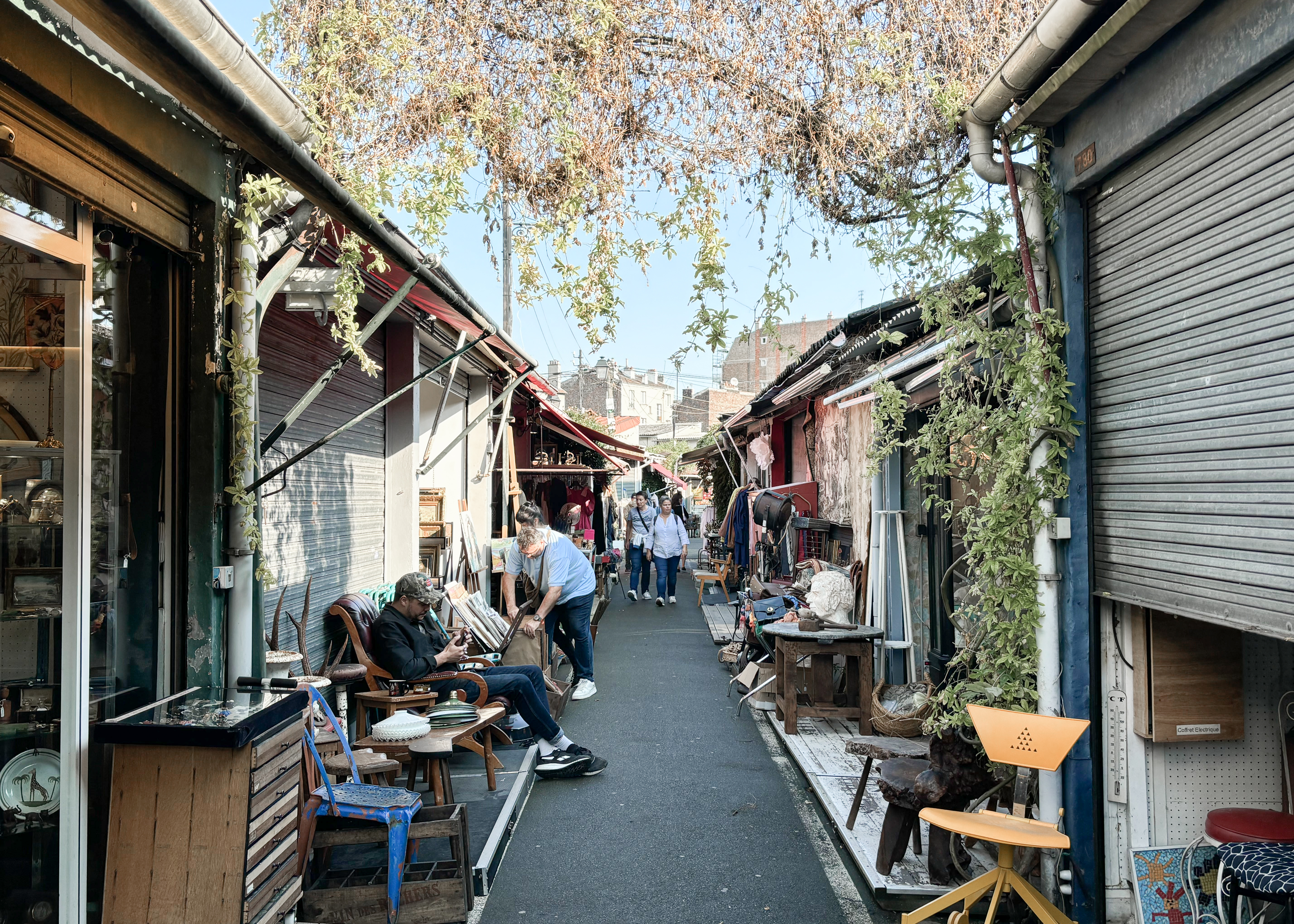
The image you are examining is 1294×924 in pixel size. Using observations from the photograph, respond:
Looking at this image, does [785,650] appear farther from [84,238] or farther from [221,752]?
[84,238]

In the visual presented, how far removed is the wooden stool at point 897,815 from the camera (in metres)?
4.34

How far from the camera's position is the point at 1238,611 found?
3.10 m

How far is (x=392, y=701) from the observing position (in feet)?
18.8

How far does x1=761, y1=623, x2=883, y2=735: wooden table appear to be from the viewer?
23.4 ft

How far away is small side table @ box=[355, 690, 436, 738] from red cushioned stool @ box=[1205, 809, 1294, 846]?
4320 millimetres

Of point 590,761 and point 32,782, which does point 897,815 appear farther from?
point 32,782

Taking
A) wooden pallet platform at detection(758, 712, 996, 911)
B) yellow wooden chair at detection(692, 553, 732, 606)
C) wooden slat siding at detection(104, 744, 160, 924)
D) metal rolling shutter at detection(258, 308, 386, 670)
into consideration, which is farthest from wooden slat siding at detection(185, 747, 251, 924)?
yellow wooden chair at detection(692, 553, 732, 606)

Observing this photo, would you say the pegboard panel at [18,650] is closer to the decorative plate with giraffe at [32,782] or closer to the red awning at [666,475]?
the decorative plate with giraffe at [32,782]

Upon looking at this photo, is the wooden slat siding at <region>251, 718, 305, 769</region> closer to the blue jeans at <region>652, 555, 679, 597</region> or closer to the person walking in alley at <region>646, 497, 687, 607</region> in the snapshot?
the person walking in alley at <region>646, 497, 687, 607</region>

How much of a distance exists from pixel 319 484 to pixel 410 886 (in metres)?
3.47

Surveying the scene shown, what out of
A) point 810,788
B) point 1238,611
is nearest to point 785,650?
point 810,788

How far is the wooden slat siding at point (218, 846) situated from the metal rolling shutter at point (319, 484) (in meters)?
2.15

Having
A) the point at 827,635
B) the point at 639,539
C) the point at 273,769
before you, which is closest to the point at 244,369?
the point at 273,769

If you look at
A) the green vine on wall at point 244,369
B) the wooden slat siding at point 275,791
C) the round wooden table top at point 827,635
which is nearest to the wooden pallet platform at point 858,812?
the round wooden table top at point 827,635
